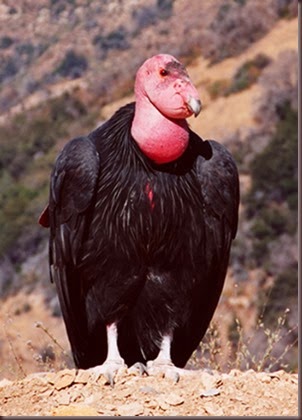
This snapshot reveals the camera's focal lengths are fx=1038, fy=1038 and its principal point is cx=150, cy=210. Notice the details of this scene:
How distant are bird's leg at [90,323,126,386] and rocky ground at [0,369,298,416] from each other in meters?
0.04

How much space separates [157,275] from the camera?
5855mm

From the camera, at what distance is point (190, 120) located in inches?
1203

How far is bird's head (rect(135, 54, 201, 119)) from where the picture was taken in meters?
5.50

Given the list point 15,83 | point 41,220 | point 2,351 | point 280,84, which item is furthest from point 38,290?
point 15,83

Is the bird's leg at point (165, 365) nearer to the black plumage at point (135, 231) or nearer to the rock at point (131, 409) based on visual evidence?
the black plumage at point (135, 231)

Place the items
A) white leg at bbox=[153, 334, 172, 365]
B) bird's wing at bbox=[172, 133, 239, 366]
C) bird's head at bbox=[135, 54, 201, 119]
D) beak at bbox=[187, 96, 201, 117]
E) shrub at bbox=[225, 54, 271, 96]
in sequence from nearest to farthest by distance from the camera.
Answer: beak at bbox=[187, 96, 201, 117], bird's head at bbox=[135, 54, 201, 119], bird's wing at bbox=[172, 133, 239, 366], white leg at bbox=[153, 334, 172, 365], shrub at bbox=[225, 54, 271, 96]

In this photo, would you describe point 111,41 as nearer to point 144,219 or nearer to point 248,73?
point 248,73

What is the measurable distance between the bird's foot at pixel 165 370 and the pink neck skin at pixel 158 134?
1.14 metres

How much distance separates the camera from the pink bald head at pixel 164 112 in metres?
5.54

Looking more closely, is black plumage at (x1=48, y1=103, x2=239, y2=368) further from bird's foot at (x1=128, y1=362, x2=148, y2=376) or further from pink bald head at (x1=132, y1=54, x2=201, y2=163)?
bird's foot at (x1=128, y1=362, x2=148, y2=376)

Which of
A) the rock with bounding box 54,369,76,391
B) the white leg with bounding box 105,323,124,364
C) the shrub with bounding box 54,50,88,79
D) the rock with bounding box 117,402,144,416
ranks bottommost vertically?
the shrub with bounding box 54,50,88,79

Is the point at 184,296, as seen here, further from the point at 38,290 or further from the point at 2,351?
the point at 38,290

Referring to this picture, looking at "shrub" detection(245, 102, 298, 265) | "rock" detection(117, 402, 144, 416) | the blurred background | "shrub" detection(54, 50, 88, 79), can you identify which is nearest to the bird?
"rock" detection(117, 402, 144, 416)

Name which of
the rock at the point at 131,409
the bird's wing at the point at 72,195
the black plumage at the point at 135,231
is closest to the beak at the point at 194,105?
the black plumage at the point at 135,231
